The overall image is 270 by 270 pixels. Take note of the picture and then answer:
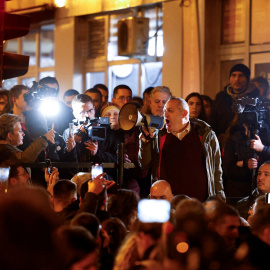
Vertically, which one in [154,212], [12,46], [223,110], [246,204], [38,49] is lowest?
[246,204]

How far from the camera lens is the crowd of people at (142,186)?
3.42 m

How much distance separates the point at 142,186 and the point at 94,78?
6.66 meters

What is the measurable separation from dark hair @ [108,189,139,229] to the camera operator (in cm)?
238

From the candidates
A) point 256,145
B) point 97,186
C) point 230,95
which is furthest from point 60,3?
point 97,186

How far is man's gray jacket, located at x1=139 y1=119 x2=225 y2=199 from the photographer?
7777 mm

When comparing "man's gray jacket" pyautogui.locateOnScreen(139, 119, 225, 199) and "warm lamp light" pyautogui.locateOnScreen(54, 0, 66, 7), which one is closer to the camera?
"man's gray jacket" pyautogui.locateOnScreen(139, 119, 225, 199)

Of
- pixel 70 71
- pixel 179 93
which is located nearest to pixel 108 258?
pixel 179 93

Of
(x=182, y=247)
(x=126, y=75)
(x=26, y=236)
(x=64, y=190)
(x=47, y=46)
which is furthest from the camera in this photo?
(x=47, y=46)

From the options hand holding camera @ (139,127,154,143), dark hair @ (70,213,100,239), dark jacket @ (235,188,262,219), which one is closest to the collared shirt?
hand holding camera @ (139,127,154,143)

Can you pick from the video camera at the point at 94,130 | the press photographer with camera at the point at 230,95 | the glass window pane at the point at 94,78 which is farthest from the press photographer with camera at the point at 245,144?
the glass window pane at the point at 94,78

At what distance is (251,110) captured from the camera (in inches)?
334

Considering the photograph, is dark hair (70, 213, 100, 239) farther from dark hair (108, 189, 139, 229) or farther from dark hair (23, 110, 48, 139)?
dark hair (23, 110, 48, 139)

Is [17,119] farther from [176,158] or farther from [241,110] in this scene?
[241,110]

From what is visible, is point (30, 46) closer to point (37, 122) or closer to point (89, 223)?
point (37, 122)
